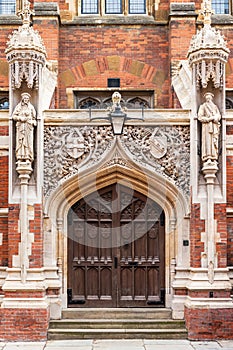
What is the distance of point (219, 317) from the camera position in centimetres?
1127

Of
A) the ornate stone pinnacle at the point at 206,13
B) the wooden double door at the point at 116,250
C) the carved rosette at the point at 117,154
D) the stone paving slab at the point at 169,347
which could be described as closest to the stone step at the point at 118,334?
the stone paving slab at the point at 169,347

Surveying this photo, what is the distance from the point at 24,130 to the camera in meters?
11.5

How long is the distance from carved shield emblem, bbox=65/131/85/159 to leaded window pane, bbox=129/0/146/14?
4.99m

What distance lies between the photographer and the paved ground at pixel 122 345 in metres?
10.6

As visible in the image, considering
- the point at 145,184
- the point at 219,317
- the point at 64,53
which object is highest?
the point at 64,53

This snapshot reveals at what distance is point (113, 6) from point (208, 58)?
474cm

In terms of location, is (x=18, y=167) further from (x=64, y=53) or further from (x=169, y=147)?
(x=64, y=53)

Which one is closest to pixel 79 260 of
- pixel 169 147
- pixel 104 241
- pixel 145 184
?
pixel 104 241

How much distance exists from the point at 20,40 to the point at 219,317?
6473 millimetres

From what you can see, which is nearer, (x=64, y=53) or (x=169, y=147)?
(x=169, y=147)

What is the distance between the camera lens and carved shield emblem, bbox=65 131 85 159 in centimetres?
1185

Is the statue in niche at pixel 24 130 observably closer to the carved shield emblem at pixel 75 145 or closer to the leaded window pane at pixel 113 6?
the carved shield emblem at pixel 75 145

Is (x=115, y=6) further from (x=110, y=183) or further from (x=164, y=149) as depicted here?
(x=110, y=183)

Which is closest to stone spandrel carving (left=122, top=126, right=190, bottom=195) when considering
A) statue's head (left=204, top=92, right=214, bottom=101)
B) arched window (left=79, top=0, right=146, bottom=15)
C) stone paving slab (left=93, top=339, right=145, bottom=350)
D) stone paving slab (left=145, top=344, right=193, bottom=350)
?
statue's head (left=204, top=92, right=214, bottom=101)
